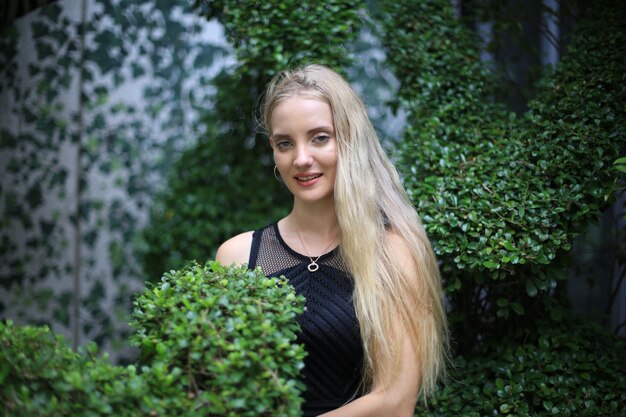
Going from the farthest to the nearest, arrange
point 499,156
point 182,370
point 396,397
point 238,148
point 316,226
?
Result: point 238,148 < point 499,156 < point 316,226 < point 396,397 < point 182,370

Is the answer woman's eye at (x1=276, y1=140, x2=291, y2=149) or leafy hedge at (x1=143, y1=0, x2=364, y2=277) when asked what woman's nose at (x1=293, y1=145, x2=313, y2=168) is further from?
leafy hedge at (x1=143, y1=0, x2=364, y2=277)

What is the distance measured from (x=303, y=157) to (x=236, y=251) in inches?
20.1

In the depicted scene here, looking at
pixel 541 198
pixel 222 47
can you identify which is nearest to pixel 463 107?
pixel 541 198

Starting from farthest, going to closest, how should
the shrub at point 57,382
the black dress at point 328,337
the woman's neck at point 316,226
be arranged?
the woman's neck at point 316,226
the black dress at point 328,337
the shrub at point 57,382

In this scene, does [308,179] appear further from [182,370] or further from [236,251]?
[182,370]

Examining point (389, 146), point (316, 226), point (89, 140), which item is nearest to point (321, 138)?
point (316, 226)

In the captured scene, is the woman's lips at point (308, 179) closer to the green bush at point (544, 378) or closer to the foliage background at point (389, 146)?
the foliage background at point (389, 146)

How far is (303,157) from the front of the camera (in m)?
2.36

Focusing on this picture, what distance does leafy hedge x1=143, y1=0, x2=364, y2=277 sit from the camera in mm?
3355

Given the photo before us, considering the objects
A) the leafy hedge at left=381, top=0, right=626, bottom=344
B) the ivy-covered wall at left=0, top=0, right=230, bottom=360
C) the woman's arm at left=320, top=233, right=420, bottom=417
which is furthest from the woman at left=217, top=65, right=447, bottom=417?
the ivy-covered wall at left=0, top=0, right=230, bottom=360

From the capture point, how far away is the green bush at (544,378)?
8.68 feet

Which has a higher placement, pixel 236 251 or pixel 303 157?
pixel 303 157

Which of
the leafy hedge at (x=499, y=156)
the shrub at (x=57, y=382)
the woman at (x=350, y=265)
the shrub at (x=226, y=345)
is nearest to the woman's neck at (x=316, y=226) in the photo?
the woman at (x=350, y=265)

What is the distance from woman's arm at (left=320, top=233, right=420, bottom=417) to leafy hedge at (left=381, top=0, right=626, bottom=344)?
503mm
